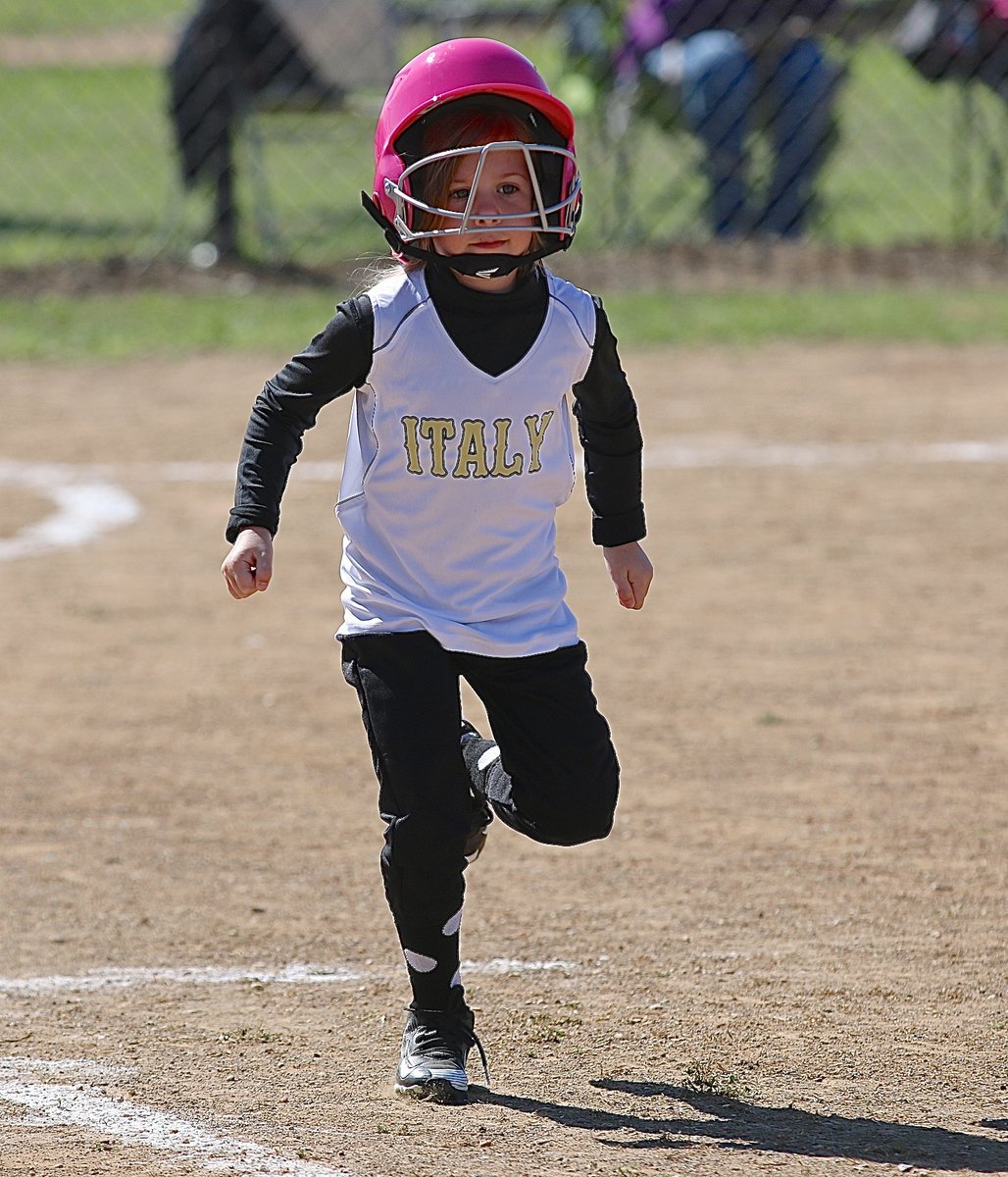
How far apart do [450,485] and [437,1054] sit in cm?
88

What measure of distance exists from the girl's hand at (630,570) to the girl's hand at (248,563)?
650 mm

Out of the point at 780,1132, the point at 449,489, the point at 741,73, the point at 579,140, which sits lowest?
the point at 780,1132

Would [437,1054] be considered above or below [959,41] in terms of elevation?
below

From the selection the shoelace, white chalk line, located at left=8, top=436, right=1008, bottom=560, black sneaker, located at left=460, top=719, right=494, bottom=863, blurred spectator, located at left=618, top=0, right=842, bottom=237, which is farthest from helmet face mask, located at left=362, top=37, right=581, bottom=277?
blurred spectator, located at left=618, top=0, right=842, bottom=237

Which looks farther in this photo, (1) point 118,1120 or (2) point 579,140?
(2) point 579,140

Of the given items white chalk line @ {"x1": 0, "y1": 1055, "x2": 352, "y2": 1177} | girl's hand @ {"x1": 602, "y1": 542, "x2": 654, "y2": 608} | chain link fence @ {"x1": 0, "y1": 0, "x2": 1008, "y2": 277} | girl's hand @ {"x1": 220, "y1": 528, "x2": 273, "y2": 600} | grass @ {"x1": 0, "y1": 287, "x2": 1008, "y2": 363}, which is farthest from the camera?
chain link fence @ {"x1": 0, "y1": 0, "x2": 1008, "y2": 277}

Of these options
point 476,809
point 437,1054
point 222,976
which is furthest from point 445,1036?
point 222,976

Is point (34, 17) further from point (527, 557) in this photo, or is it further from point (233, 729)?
point (527, 557)

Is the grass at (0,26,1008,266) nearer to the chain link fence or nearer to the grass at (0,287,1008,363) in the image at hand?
the chain link fence

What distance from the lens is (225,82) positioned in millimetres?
11086

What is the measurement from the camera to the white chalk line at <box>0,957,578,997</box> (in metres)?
3.46

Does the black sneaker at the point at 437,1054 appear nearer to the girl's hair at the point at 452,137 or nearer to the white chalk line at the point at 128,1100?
the white chalk line at the point at 128,1100

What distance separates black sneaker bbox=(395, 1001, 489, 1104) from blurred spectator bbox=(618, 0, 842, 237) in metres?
8.86

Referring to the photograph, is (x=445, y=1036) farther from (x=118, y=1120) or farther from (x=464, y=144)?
(x=464, y=144)
